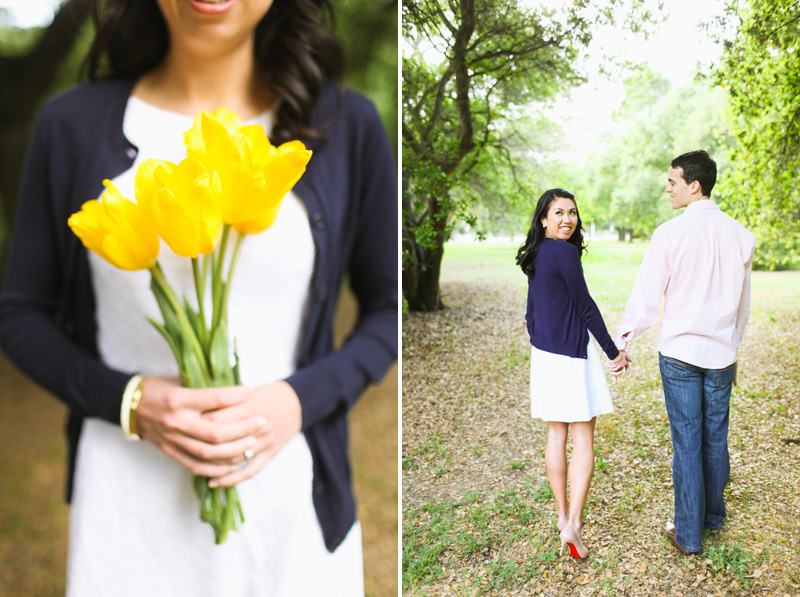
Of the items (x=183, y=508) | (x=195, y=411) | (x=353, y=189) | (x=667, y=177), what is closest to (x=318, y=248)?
(x=353, y=189)

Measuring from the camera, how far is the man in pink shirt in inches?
44.5

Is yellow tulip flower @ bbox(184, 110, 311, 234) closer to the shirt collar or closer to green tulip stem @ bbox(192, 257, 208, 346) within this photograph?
green tulip stem @ bbox(192, 257, 208, 346)

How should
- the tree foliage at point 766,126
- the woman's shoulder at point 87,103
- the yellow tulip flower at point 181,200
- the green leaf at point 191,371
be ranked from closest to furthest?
the yellow tulip flower at point 181,200
the green leaf at point 191,371
the woman's shoulder at point 87,103
the tree foliage at point 766,126

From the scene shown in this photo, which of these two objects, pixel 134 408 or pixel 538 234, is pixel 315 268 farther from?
pixel 538 234

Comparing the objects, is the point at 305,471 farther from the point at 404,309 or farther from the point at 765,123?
the point at 765,123

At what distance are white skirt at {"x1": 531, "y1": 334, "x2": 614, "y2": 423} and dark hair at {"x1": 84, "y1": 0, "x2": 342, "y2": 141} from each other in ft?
2.38

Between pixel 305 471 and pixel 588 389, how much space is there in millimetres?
647

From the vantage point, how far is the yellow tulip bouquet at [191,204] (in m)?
0.70

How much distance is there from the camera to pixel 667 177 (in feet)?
3.87

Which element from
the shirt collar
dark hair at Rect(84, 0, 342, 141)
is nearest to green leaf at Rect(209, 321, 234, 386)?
dark hair at Rect(84, 0, 342, 141)

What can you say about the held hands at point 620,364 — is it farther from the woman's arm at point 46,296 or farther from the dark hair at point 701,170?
the woman's arm at point 46,296

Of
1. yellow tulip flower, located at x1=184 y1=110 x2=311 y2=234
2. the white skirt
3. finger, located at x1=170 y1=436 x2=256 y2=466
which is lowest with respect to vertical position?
the white skirt

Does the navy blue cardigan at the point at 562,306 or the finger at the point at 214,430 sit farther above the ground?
the navy blue cardigan at the point at 562,306

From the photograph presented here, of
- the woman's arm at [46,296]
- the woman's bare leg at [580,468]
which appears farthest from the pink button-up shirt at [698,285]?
the woman's arm at [46,296]
